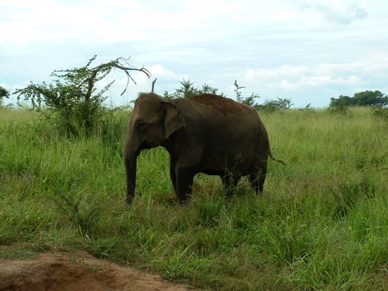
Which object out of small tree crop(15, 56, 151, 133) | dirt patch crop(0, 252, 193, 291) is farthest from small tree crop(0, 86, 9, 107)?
dirt patch crop(0, 252, 193, 291)

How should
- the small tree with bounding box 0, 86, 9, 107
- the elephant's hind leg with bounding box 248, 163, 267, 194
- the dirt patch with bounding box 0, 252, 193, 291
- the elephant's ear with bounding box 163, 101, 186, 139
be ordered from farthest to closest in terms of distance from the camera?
the small tree with bounding box 0, 86, 9, 107 < the elephant's hind leg with bounding box 248, 163, 267, 194 < the elephant's ear with bounding box 163, 101, 186, 139 < the dirt patch with bounding box 0, 252, 193, 291

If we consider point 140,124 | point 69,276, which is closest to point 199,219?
point 140,124

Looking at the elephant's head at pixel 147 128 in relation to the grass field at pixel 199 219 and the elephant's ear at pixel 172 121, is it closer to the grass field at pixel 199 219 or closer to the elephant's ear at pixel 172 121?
the elephant's ear at pixel 172 121

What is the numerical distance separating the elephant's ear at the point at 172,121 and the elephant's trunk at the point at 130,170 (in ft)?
1.24

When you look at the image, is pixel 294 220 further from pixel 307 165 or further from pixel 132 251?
pixel 307 165

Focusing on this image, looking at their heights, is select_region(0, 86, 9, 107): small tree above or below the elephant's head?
above

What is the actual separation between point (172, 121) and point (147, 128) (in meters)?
0.25

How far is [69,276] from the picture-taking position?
14.5 feet

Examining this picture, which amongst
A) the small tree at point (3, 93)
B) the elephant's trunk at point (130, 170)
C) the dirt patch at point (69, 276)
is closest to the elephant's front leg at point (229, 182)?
the elephant's trunk at point (130, 170)

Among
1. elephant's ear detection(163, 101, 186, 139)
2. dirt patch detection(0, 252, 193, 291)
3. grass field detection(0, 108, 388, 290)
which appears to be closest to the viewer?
dirt patch detection(0, 252, 193, 291)

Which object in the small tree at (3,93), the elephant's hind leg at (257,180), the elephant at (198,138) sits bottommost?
the elephant's hind leg at (257,180)

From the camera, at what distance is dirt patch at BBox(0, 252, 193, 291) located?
425 centimetres

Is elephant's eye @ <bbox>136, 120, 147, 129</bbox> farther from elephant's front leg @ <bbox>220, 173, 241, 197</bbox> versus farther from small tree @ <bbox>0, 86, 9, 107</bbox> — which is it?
small tree @ <bbox>0, 86, 9, 107</bbox>

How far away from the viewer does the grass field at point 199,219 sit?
4625mm
